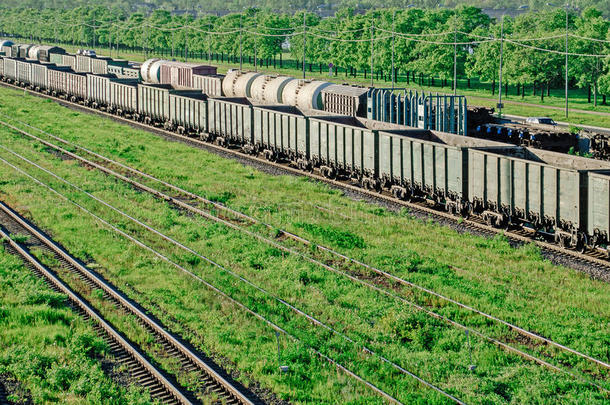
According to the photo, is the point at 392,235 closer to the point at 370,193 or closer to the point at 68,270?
the point at 370,193

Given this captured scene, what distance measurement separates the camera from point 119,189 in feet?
113

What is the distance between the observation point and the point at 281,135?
39125mm

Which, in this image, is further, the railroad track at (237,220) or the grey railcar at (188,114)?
the grey railcar at (188,114)

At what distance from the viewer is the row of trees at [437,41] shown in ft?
251

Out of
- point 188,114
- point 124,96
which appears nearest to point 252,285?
point 188,114

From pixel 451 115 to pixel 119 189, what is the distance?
712 inches

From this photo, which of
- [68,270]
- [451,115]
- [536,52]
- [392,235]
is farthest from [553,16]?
[68,270]

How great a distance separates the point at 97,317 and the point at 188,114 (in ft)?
103

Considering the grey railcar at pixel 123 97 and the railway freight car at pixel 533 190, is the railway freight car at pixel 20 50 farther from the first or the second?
the railway freight car at pixel 533 190

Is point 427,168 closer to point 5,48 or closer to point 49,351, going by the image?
point 49,351

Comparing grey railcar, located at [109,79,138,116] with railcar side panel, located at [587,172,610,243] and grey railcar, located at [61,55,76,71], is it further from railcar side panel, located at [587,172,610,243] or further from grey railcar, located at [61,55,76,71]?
railcar side panel, located at [587,172,610,243]

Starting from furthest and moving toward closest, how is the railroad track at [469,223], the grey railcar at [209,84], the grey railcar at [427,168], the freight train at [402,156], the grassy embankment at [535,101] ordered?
the grassy embankment at [535,101]
the grey railcar at [209,84]
the grey railcar at [427,168]
the freight train at [402,156]
the railroad track at [469,223]

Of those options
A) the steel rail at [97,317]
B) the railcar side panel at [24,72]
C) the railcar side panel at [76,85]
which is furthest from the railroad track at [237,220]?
the railcar side panel at [24,72]

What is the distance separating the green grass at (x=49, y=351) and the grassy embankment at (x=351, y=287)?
243cm
